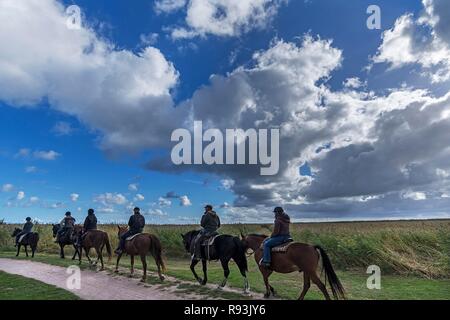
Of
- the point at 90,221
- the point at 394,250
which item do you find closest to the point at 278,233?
the point at 394,250

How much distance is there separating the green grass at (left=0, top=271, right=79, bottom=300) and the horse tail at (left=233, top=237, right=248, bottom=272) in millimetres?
5442

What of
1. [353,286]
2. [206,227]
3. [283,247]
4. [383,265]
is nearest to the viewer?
[283,247]

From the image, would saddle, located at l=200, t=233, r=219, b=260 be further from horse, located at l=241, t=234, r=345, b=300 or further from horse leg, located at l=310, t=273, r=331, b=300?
horse leg, located at l=310, t=273, r=331, b=300

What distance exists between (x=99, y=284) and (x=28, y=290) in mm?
2421

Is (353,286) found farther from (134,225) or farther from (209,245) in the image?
(134,225)

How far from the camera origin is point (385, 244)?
66.7 feet

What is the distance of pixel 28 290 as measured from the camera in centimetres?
1371

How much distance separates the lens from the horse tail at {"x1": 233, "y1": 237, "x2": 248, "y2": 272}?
13.5 metres

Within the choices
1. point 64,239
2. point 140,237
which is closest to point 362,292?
point 140,237

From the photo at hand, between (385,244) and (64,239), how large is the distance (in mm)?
18882

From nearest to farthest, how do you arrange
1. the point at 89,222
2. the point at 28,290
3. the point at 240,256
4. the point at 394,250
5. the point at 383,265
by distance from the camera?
the point at 240,256
the point at 28,290
the point at 383,265
the point at 394,250
the point at 89,222

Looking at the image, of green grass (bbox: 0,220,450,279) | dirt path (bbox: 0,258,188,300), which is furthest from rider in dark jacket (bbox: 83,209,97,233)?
green grass (bbox: 0,220,450,279)

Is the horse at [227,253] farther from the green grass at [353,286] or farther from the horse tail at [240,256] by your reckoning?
the green grass at [353,286]
